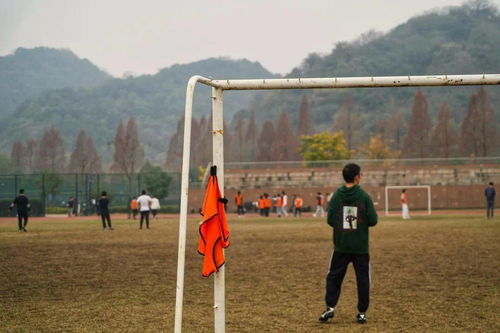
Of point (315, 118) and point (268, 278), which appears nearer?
point (268, 278)

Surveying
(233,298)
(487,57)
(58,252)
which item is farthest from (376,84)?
(487,57)

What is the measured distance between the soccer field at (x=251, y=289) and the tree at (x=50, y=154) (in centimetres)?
10117

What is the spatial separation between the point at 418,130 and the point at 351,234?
314 feet

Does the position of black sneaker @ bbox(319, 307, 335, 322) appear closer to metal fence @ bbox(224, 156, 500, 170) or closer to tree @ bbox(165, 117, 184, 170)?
metal fence @ bbox(224, 156, 500, 170)

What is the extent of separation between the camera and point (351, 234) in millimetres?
8828

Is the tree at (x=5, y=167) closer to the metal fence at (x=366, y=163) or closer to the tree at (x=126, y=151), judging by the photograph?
the tree at (x=126, y=151)

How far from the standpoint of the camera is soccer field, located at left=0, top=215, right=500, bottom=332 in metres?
Result: 8.98

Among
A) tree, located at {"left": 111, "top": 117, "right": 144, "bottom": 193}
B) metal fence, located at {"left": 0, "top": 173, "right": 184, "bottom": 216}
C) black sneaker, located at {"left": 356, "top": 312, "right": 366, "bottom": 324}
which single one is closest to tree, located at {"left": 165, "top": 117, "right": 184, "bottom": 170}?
tree, located at {"left": 111, "top": 117, "right": 144, "bottom": 193}

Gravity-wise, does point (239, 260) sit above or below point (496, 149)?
below

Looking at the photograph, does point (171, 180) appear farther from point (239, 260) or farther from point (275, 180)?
point (239, 260)

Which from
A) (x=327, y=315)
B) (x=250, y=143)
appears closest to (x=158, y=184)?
(x=250, y=143)

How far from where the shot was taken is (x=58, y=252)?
20.0m

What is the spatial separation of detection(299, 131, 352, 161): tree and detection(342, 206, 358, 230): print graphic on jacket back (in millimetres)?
94026

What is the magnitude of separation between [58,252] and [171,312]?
10875mm
